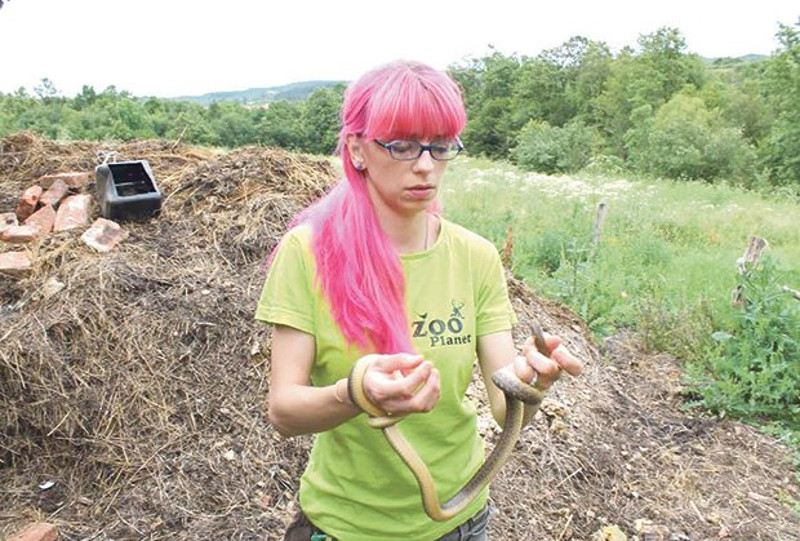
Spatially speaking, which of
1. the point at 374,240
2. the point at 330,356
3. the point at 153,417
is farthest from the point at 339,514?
the point at 153,417

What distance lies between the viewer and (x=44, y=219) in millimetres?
4602

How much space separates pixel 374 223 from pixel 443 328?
0.85ft

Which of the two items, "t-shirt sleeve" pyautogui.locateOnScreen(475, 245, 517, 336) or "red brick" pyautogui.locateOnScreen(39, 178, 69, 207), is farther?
"red brick" pyautogui.locateOnScreen(39, 178, 69, 207)

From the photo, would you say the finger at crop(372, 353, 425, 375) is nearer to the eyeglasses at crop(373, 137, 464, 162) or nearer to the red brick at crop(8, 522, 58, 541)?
the eyeglasses at crop(373, 137, 464, 162)

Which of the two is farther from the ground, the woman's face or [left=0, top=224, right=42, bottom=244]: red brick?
the woman's face

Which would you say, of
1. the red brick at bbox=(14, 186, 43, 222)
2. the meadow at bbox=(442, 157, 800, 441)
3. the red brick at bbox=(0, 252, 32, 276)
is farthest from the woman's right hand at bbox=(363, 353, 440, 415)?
the red brick at bbox=(14, 186, 43, 222)

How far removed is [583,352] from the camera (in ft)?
15.9

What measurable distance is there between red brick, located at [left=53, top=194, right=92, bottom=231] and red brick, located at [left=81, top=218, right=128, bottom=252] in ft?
0.57

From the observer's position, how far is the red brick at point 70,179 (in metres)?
4.93

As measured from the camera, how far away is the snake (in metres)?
1.11

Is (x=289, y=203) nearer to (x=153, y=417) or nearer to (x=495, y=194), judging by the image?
(x=153, y=417)

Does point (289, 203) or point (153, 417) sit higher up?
point (289, 203)

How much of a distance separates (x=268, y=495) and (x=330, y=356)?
2.16m

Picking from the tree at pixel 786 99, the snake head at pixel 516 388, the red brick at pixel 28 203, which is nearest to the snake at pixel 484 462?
the snake head at pixel 516 388
